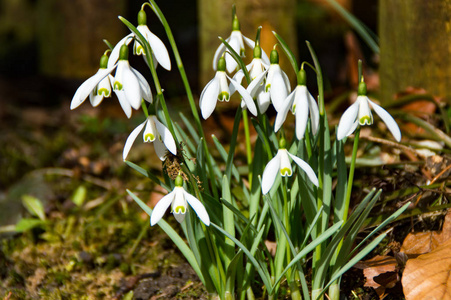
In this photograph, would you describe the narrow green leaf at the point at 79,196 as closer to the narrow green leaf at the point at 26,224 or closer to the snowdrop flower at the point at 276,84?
the narrow green leaf at the point at 26,224

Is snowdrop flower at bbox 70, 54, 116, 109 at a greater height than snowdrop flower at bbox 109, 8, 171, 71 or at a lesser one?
lesser

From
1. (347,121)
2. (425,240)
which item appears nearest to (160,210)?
(347,121)

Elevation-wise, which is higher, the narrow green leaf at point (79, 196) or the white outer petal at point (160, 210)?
the white outer petal at point (160, 210)

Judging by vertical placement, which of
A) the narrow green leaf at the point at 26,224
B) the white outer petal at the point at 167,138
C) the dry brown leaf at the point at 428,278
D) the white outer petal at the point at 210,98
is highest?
the white outer petal at the point at 210,98

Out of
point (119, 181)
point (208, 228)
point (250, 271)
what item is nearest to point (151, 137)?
point (208, 228)

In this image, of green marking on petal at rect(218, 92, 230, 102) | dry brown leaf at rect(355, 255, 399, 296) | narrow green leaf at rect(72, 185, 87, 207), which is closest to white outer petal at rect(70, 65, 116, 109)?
green marking on petal at rect(218, 92, 230, 102)

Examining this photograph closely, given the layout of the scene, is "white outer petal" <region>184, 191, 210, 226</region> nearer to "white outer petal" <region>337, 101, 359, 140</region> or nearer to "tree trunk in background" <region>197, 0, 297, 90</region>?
"white outer petal" <region>337, 101, 359, 140</region>

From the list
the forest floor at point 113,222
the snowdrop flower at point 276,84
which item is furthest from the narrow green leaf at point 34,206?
the snowdrop flower at point 276,84
